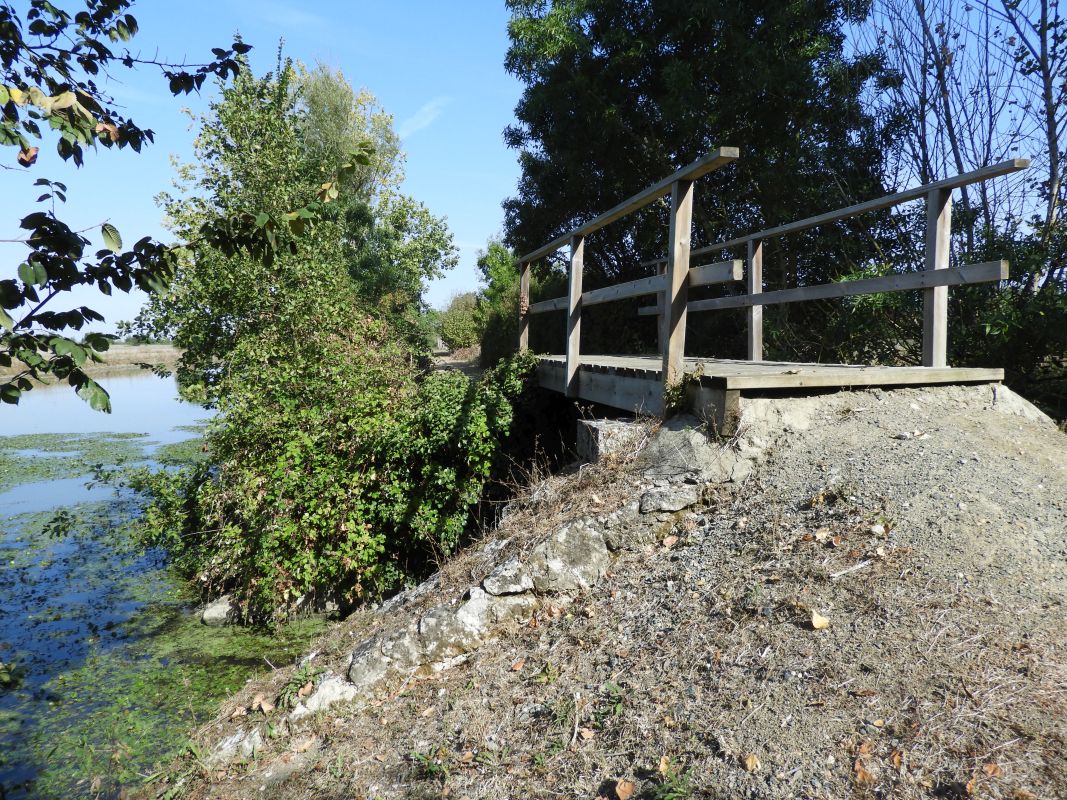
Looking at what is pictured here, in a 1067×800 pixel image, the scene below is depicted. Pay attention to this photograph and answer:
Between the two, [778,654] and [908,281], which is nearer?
[778,654]

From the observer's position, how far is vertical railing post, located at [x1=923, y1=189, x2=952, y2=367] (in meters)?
5.02

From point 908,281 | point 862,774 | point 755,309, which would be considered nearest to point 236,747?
point 862,774

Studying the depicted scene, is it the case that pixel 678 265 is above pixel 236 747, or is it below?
above

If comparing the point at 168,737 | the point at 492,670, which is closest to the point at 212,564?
the point at 168,737

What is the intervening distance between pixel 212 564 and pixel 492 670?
4.95 m

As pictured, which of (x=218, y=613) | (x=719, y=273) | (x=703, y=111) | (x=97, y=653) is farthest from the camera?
(x=703, y=111)

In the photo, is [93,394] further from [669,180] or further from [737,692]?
[669,180]

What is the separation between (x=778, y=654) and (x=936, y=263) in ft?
10.8

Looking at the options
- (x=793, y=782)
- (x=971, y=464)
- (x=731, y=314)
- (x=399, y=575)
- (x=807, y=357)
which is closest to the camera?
(x=793, y=782)

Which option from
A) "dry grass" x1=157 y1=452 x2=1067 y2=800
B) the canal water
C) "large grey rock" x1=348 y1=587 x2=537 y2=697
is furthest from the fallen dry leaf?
the canal water

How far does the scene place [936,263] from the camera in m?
5.03

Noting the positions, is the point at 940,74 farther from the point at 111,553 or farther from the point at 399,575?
the point at 111,553

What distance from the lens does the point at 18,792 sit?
4.55 metres

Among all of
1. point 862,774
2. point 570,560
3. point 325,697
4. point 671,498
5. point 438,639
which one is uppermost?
point 671,498
